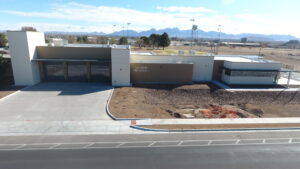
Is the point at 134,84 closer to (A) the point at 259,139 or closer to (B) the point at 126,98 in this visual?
(B) the point at 126,98

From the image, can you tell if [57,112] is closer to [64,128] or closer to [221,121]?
[64,128]

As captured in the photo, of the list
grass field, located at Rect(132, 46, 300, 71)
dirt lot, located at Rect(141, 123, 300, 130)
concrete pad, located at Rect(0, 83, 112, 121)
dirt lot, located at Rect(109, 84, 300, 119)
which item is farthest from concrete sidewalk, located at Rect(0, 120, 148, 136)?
grass field, located at Rect(132, 46, 300, 71)

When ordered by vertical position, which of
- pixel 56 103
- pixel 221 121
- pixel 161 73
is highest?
pixel 161 73

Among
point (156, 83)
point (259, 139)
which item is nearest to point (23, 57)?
point (156, 83)

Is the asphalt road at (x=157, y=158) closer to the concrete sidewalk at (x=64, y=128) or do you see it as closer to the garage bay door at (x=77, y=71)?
the concrete sidewalk at (x=64, y=128)

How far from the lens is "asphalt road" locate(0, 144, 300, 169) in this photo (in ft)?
33.5

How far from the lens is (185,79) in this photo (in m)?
28.7

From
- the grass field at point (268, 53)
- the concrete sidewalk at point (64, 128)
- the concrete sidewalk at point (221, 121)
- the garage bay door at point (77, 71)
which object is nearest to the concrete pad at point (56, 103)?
the concrete sidewalk at point (64, 128)

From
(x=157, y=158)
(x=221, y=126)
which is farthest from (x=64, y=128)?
(x=221, y=126)

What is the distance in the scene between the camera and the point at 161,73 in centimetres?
2822

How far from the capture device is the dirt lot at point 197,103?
18391mm

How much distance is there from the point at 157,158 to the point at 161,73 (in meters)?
18.4

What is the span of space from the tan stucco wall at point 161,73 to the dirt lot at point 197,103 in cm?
192

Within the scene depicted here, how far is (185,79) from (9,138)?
75.0 ft
